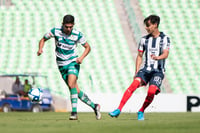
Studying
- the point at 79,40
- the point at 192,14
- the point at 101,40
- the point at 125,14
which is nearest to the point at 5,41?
the point at 101,40

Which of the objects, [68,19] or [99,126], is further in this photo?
[68,19]

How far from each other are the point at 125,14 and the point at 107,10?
3.36 feet

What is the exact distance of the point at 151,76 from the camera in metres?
11.1

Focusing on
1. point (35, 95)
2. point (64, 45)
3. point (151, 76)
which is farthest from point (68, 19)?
point (35, 95)

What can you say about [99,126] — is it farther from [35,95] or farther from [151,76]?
[35,95]

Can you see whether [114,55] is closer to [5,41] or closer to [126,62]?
[126,62]

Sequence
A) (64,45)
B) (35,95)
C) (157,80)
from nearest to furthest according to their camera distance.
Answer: (157,80), (64,45), (35,95)

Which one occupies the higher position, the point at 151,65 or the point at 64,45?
the point at 64,45

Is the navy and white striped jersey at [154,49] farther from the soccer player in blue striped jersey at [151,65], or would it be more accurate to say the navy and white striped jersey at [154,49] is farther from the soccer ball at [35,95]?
the soccer ball at [35,95]

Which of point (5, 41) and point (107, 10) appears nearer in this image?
point (5, 41)

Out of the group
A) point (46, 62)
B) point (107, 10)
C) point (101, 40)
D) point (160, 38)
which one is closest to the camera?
point (160, 38)

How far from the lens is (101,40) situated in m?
29.8

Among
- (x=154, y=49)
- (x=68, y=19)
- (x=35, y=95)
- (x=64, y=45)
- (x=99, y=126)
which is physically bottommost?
(x=99, y=126)

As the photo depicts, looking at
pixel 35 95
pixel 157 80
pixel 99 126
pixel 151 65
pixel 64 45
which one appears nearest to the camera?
pixel 99 126
